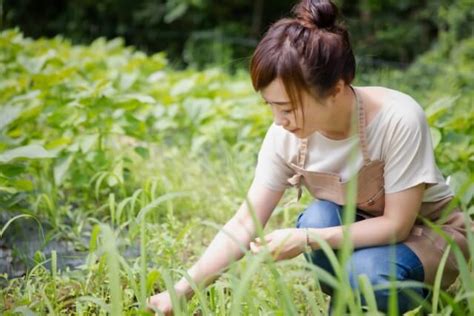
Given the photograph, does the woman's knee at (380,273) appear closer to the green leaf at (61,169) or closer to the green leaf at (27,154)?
the green leaf at (27,154)

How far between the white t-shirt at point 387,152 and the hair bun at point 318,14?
0.25 m

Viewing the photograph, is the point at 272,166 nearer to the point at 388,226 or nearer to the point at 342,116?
the point at 342,116

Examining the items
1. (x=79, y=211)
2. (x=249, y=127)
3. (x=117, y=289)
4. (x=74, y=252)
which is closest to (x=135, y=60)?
(x=249, y=127)

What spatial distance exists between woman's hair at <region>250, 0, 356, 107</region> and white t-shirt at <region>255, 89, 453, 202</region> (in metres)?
0.15

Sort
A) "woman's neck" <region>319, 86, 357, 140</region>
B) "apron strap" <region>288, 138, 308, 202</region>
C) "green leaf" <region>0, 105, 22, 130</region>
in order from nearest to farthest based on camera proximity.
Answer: "woman's neck" <region>319, 86, 357, 140</region>, "apron strap" <region>288, 138, 308, 202</region>, "green leaf" <region>0, 105, 22, 130</region>

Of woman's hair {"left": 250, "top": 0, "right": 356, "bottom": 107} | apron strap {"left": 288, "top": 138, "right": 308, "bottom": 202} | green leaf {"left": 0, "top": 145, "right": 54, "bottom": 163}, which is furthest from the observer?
green leaf {"left": 0, "top": 145, "right": 54, "bottom": 163}

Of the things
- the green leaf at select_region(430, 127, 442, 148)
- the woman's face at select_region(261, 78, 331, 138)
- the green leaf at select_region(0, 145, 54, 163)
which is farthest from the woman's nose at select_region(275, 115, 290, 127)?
the green leaf at select_region(430, 127, 442, 148)

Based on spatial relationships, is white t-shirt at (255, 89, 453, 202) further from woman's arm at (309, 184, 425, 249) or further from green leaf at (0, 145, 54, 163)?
green leaf at (0, 145, 54, 163)

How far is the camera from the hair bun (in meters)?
1.53

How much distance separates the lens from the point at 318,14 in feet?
5.01

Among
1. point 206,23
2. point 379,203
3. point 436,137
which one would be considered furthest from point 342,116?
point 206,23

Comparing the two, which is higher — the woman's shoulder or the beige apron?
the woman's shoulder

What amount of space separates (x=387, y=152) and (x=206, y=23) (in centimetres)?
725

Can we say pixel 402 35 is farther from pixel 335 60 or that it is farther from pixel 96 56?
pixel 335 60
